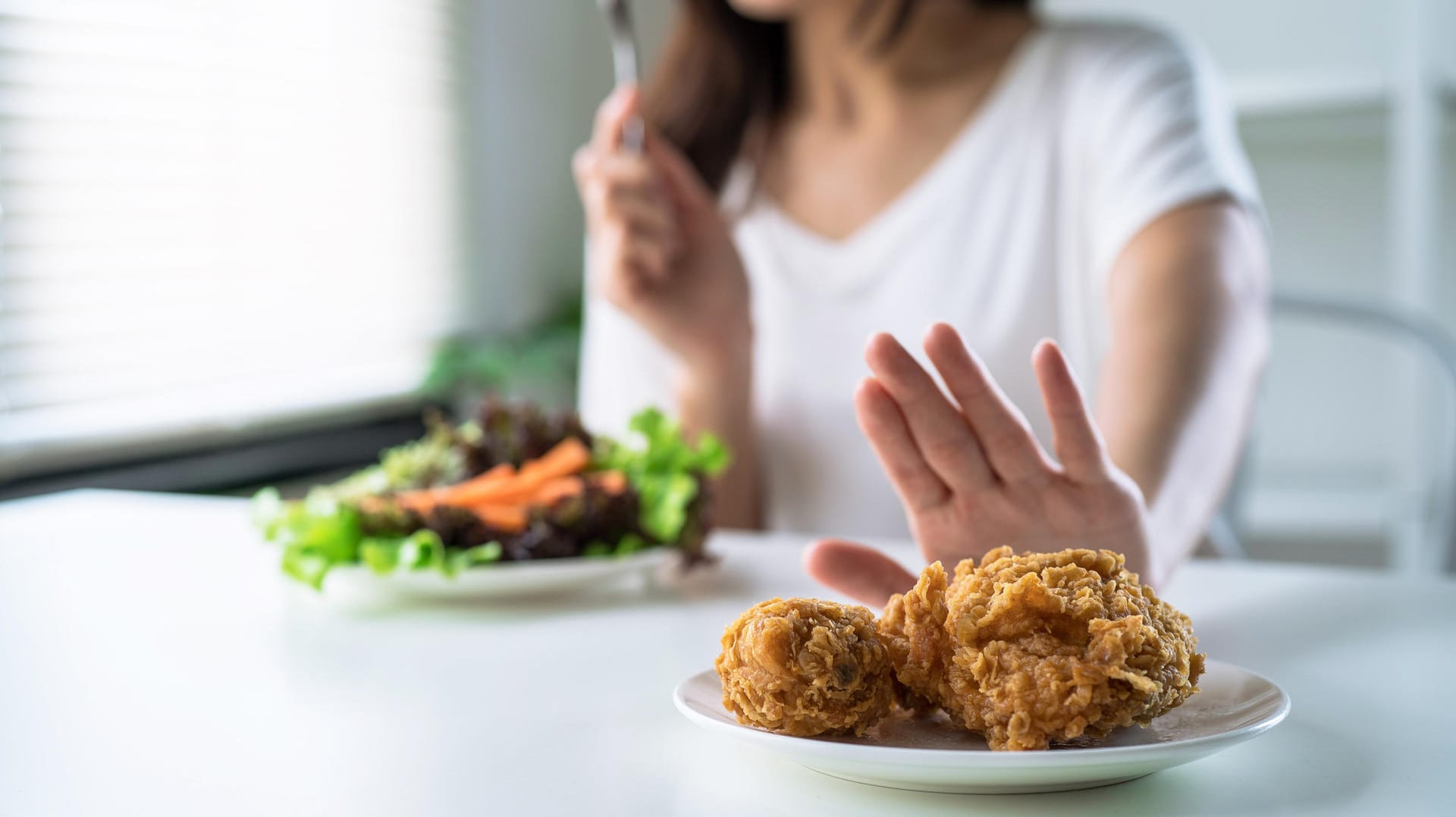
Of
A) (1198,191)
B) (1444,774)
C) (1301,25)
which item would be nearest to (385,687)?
(1444,774)

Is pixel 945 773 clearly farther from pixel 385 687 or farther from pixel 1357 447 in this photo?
pixel 1357 447

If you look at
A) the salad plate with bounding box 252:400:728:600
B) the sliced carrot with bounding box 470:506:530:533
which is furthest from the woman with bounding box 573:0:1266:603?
the sliced carrot with bounding box 470:506:530:533

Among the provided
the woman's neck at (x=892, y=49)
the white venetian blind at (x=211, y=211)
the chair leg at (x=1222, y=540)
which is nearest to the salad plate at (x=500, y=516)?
the chair leg at (x=1222, y=540)

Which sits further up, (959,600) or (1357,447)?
(959,600)

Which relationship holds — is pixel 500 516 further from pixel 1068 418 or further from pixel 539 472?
pixel 1068 418

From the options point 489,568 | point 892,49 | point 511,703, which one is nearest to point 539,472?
point 489,568

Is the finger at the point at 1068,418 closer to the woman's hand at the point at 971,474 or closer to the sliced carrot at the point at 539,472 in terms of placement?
the woman's hand at the point at 971,474

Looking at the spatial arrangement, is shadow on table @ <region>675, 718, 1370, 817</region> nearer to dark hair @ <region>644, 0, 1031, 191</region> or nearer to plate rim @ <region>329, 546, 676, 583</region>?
plate rim @ <region>329, 546, 676, 583</region>
